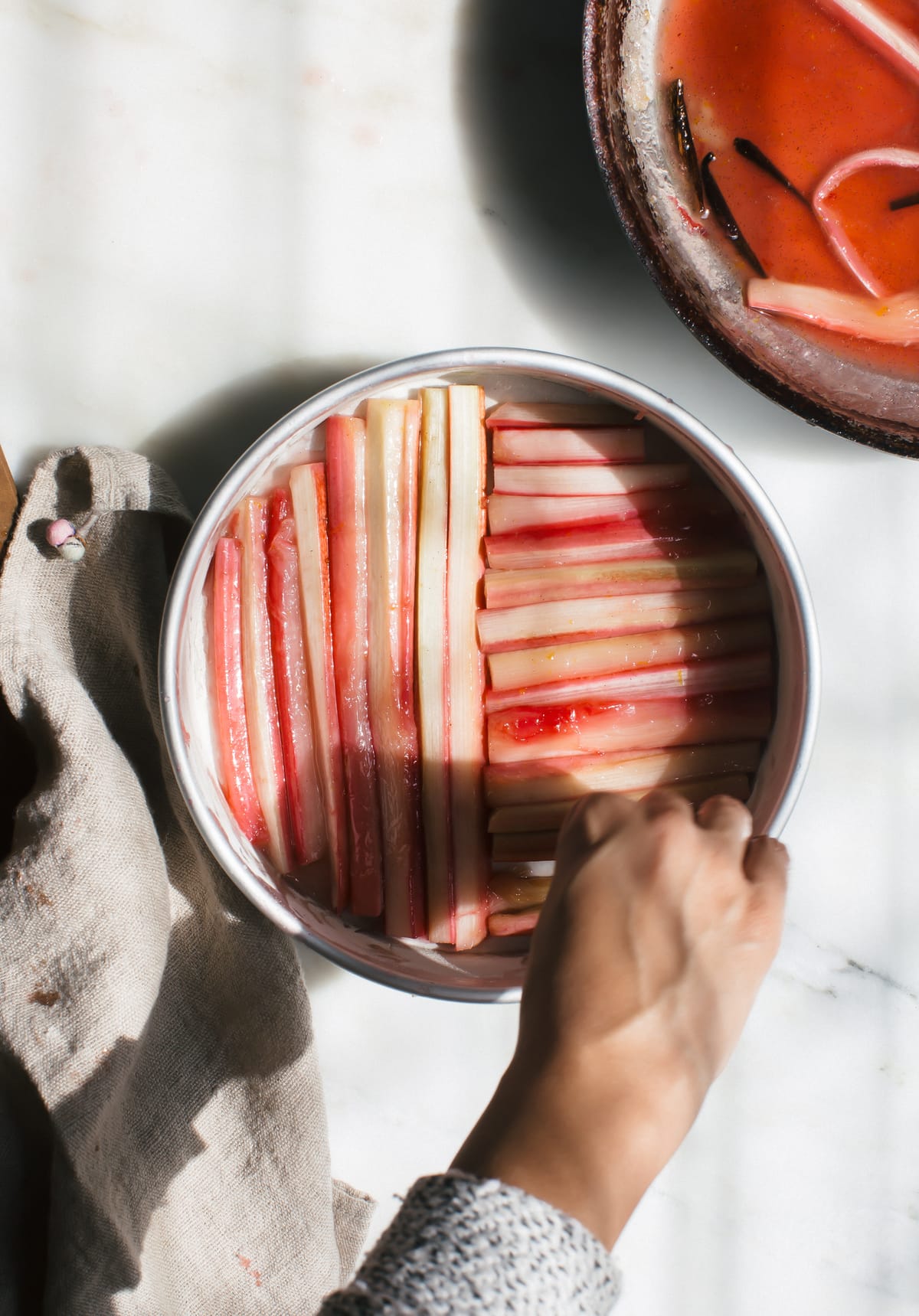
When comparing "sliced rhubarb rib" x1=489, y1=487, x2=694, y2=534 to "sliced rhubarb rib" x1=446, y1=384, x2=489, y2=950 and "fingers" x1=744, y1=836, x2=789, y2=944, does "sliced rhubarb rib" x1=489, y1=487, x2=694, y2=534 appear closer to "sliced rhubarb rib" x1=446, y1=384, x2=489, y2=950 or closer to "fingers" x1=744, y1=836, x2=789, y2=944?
"sliced rhubarb rib" x1=446, y1=384, x2=489, y2=950

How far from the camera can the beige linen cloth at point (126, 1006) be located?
0.95 meters

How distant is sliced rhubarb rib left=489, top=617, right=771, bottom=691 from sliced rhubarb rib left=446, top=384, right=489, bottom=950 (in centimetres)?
4

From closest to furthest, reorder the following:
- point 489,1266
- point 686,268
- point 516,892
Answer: point 489,1266, point 686,268, point 516,892

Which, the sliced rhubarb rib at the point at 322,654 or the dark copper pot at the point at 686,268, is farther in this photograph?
the sliced rhubarb rib at the point at 322,654

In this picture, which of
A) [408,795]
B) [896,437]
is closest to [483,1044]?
[408,795]

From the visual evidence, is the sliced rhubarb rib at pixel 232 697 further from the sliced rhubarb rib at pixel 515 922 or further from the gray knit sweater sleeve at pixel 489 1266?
the gray knit sweater sleeve at pixel 489 1266

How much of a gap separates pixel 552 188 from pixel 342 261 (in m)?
0.24

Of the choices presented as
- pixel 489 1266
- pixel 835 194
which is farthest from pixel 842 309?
pixel 489 1266

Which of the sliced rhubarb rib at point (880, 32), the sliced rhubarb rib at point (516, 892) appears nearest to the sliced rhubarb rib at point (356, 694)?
the sliced rhubarb rib at point (516, 892)

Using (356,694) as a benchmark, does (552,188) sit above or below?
above

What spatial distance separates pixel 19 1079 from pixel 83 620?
17.3 inches

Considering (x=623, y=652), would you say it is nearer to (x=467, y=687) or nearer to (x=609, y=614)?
(x=609, y=614)

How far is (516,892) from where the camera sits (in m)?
Result: 1.06

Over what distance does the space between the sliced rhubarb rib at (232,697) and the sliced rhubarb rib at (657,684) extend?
0.87ft
